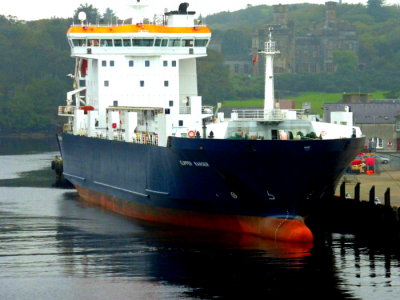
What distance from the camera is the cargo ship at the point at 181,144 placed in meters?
50.6

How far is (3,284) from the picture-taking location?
43625 mm

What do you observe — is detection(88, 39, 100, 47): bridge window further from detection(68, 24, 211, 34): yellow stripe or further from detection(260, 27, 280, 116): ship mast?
detection(260, 27, 280, 116): ship mast

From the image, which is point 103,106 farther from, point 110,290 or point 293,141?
point 110,290

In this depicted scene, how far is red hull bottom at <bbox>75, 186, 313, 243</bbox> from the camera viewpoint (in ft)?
167

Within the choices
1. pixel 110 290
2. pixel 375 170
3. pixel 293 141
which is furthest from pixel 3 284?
pixel 375 170

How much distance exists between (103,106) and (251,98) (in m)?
82.1

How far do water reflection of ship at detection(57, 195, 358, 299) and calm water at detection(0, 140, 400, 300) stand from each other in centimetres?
4

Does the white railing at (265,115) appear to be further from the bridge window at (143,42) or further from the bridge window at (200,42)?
the bridge window at (143,42)

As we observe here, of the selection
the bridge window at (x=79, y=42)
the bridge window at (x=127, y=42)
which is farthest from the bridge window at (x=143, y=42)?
the bridge window at (x=79, y=42)

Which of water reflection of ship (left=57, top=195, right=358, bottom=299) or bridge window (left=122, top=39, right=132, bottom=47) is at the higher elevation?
bridge window (left=122, top=39, right=132, bottom=47)

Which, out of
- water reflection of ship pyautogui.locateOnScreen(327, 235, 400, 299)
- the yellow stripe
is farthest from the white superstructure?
water reflection of ship pyautogui.locateOnScreen(327, 235, 400, 299)

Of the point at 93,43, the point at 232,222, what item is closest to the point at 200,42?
the point at 93,43

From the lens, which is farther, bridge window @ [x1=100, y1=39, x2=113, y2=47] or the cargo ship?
bridge window @ [x1=100, y1=39, x2=113, y2=47]

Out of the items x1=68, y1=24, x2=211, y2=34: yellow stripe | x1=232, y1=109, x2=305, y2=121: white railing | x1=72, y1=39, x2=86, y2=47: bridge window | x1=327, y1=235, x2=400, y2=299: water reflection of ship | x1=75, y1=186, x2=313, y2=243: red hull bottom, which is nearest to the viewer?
x1=327, y1=235, x2=400, y2=299: water reflection of ship
